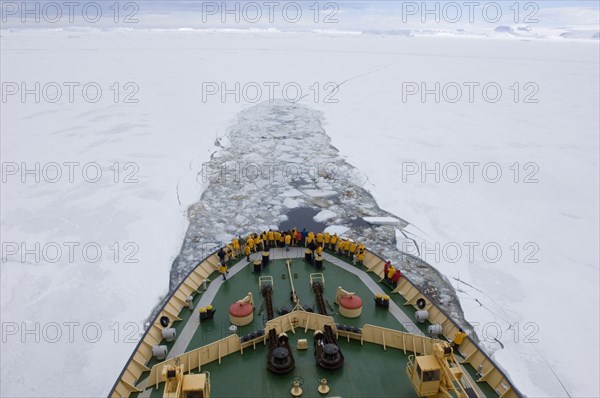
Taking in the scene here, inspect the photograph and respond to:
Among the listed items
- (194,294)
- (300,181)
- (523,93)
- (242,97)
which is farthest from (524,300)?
(523,93)

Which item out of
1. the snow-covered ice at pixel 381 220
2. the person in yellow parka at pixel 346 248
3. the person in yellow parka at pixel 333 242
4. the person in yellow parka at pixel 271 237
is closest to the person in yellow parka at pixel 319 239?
the person in yellow parka at pixel 333 242

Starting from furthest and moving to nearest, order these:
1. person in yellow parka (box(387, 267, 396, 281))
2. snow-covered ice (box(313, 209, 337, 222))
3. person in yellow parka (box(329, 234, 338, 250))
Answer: snow-covered ice (box(313, 209, 337, 222))
person in yellow parka (box(329, 234, 338, 250))
person in yellow parka (box(387, 267, 396, 281))

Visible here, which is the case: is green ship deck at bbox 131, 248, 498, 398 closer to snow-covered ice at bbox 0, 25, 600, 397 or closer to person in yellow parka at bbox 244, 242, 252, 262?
person in yellow parka at bbox 244, 242, 252, 262

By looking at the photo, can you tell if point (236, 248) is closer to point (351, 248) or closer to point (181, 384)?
point (351, 248)

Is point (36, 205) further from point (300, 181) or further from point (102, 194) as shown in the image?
point (300, 181)

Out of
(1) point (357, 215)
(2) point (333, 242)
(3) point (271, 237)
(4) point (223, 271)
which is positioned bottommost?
(1) point (357, 215)

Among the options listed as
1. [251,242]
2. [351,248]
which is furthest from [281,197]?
[351,248]

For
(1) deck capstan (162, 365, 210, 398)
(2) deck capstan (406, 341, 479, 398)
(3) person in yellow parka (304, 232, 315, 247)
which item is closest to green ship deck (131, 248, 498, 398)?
(3) person in yellow parka (304, 232, 315, 247)

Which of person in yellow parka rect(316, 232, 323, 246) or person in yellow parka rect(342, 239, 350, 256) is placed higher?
person in yellow parka rect(316, 232, 323, 246)
